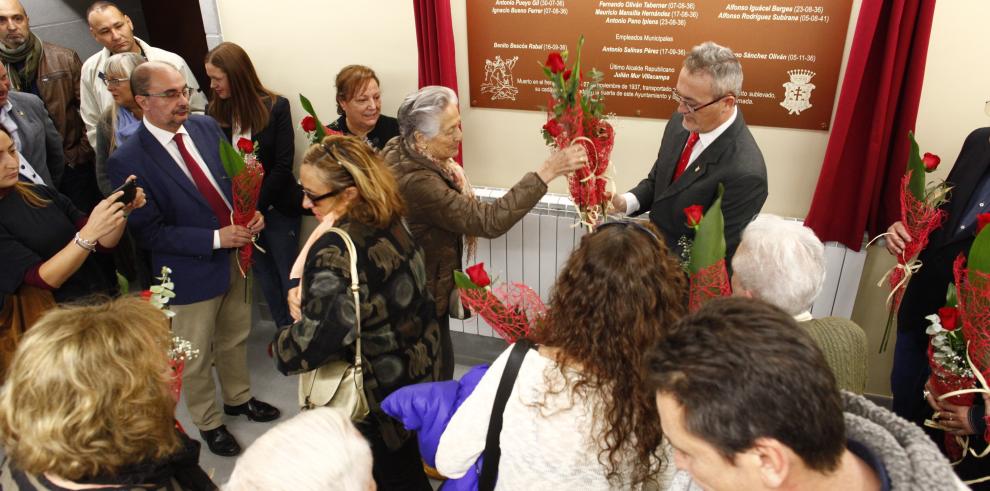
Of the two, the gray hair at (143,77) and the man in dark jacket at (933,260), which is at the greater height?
the gray hair at (143,77)

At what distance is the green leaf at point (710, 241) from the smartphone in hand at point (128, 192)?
6.72ft

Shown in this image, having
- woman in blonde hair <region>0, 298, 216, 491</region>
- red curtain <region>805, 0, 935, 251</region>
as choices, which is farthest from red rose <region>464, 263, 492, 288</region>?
red curtain <region>805, 0, 935, 251</region>

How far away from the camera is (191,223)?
2662 millimetres

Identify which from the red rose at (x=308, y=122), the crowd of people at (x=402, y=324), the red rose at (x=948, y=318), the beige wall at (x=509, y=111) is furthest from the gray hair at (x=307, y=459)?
the beige wall at (x=509, y=111)

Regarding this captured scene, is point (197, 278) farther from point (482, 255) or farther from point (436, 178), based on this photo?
point (482, 255)

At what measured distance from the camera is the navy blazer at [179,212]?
98.7 inches

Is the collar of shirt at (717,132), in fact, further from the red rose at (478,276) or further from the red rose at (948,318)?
the red rose at (478,276)

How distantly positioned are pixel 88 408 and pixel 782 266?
158 centimetres

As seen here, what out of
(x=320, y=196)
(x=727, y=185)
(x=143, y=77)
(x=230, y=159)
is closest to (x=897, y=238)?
(x=727, y=185)

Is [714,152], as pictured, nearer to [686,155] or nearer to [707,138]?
[707,138]

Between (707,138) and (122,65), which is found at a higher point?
(122,65)

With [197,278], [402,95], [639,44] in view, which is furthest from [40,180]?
[639,44]

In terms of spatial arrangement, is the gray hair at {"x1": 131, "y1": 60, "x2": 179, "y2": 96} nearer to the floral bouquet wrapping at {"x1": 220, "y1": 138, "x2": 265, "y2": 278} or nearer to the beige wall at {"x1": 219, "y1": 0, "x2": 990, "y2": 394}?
the floral bouquet wrapping at {"x1": 220, "y1": 138, "x2": 265, "y2": 278}

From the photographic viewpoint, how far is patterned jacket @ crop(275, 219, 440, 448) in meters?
1.81
